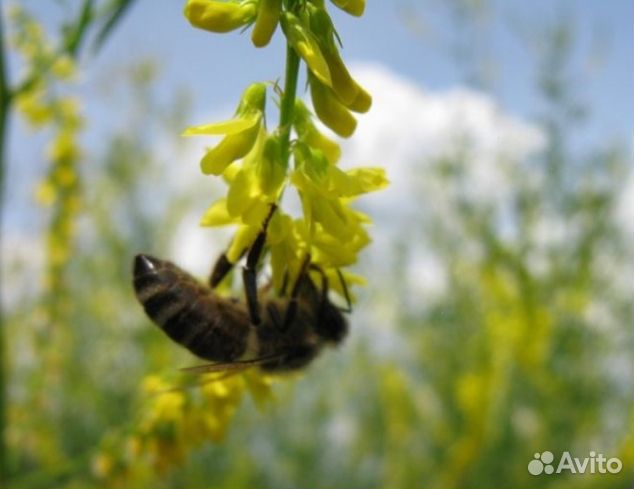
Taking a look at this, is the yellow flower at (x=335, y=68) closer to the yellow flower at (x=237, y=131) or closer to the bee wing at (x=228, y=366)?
the yellow flower at (x=237, y=131)

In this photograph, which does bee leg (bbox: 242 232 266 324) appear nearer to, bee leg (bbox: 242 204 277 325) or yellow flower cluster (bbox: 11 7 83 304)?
bee leg (bbox: 242 204 277 325)

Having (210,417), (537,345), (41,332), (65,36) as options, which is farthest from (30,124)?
(537,345)

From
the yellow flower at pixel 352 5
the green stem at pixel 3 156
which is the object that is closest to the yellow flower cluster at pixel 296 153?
the yellow flower at pixel 352 5

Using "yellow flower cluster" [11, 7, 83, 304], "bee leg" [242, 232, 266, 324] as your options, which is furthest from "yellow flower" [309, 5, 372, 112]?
"yellow flower cluster" [11, 7, 83, 304]

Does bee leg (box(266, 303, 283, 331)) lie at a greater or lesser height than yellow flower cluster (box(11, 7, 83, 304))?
lesser

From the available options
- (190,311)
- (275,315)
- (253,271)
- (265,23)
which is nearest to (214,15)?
(265,23)

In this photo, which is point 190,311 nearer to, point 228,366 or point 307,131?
point 228,366
